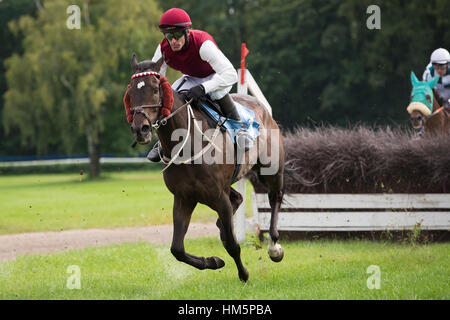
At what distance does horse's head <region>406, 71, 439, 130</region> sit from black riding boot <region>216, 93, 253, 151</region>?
4.35 m

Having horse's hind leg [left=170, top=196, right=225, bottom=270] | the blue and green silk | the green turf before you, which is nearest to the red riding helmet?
horse's hind leg [left=170, top=196, right=225, bottom=270]

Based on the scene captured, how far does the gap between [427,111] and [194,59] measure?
5.31 m

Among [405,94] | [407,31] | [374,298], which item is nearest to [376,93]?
[405,94]

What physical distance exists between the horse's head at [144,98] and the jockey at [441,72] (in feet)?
22.5

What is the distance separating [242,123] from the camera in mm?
6301

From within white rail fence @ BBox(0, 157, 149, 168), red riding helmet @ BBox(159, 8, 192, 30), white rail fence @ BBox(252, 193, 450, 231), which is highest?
red riding helmet @ BBox(159, 8, 192, 30)

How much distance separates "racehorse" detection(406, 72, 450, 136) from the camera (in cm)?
A: 955

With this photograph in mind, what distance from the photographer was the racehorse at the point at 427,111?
31.3 feet

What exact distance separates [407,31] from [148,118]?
27298mm

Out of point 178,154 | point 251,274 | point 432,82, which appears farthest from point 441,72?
point 178,154

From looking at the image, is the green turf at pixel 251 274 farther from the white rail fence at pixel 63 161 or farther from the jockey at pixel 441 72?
the white rail fence at pixel 63 161

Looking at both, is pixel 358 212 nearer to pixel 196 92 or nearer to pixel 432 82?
pixel 432 82

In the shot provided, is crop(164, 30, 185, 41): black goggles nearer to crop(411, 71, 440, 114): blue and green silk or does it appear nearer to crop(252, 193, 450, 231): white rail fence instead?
crop(252, 193, 450, 231): white rail fence
